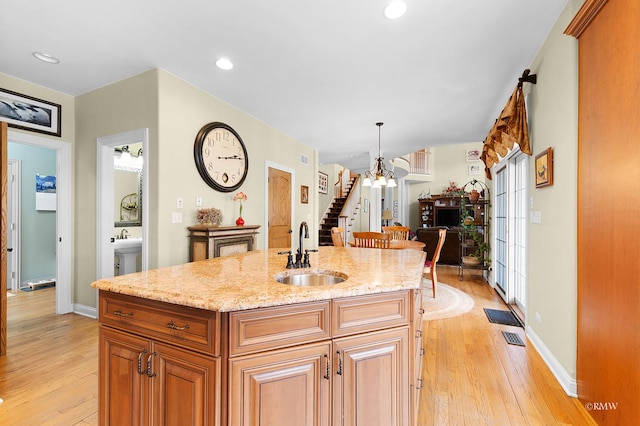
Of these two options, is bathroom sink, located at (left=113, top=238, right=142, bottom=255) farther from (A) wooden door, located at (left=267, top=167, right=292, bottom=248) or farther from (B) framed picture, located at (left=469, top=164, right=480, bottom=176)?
(B) framed picture, located at (left=469, top=164, right=480, bottom=176)

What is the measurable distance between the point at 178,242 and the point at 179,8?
2050 millimetres

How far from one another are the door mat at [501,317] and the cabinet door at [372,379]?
256 centimetres

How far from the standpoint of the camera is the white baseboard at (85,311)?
339cm

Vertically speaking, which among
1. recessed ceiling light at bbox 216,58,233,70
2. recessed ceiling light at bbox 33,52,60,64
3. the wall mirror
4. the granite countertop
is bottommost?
the granite countertop

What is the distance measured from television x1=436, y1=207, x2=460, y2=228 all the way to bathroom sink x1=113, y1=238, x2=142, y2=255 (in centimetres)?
741

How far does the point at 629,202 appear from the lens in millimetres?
1425

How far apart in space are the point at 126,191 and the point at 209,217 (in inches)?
79.8

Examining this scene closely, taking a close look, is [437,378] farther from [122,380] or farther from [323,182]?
[323,182]

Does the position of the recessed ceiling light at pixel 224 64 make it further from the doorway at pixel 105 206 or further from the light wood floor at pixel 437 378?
the light wood floor at pixel 437 378

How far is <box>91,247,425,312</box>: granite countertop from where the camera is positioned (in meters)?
1.16

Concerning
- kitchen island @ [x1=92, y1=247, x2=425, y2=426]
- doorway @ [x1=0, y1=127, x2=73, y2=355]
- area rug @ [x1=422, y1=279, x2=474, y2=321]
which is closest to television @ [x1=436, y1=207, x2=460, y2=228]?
area rug @ [x1=422, y1=279, x2=474, y2=321]

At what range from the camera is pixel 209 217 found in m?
3.31

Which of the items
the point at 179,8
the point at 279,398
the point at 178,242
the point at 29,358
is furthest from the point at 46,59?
the point at 279,398

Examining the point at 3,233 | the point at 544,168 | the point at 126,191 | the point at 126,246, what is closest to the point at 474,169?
the point at 544,168
